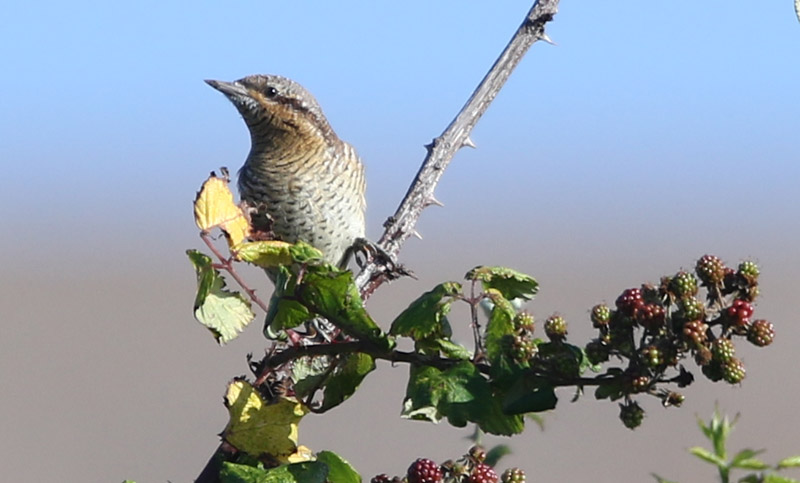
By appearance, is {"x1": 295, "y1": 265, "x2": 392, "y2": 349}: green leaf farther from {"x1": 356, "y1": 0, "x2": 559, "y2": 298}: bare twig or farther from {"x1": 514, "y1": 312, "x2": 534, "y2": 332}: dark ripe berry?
{"x1": 356, "y1": 0, "x2": 559, "y2": 298}: bare twig

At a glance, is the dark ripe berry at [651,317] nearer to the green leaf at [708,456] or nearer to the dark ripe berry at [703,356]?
the dark ripe berry at [703,356]

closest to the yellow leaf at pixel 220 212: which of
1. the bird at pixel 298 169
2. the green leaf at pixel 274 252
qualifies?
the green leaf at pixel 274 252

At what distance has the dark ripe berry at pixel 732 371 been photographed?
1.34 meters

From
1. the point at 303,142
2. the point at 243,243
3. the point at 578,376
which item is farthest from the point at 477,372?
the point at 303,142

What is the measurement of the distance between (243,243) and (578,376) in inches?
30.2

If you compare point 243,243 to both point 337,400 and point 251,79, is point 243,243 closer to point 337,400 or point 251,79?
point 337,400

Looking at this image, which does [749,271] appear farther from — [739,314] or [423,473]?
[423,473]

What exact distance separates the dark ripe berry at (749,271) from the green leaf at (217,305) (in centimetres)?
87

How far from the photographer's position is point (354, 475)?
5.48ft

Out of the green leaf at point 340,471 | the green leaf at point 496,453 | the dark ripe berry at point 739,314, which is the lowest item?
the green leaf at point 340,471

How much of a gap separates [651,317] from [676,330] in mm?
37

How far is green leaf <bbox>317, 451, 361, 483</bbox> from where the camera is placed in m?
1.67

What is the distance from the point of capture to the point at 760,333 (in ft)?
4.59

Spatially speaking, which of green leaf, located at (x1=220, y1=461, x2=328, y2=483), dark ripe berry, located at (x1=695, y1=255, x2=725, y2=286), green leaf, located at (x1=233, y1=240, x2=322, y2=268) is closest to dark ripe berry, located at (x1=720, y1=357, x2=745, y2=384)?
dark ripe berry, located at (x1=695, y1=255, x2=725, y2=286)
